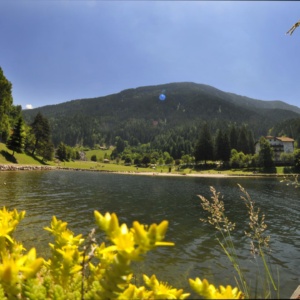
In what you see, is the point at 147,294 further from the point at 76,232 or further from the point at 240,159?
the point at 240,159

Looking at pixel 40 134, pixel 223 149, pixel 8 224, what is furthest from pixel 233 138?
pixel 8 224

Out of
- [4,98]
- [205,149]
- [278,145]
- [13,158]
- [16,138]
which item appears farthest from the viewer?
[278,145]

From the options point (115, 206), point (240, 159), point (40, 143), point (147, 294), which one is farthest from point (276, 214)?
point (240, 159)

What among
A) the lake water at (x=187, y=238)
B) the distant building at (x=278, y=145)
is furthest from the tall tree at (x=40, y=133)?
the distant building at (x=278, y=145)

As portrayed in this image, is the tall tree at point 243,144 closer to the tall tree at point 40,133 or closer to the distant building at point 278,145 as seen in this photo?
the distant building at point 278,145

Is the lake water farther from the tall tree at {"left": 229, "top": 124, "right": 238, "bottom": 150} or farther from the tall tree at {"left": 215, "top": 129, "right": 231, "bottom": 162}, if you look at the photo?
the tall tree at {"left": 229, "top": 124, "right": 238, "bottom": 150}

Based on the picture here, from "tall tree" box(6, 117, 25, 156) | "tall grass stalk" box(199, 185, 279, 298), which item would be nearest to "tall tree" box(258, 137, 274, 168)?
"tall tree" box(6, 117, 25, 156)

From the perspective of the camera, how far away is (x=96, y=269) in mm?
3154

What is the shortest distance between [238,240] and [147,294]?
1353 cm

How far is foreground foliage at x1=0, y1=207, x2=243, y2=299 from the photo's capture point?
5.93ft

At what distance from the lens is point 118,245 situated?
1.85 meters

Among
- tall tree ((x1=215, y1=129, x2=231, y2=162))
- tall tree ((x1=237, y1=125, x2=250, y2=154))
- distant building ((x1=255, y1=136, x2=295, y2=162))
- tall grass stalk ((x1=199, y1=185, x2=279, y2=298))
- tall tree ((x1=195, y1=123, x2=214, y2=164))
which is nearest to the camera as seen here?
tall grass stalk ((x1=199, y1=185, x2=279, y2=298))

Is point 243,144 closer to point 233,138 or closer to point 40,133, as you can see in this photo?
point 233,138

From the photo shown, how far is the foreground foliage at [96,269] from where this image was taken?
1807 millimetres
